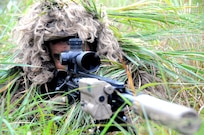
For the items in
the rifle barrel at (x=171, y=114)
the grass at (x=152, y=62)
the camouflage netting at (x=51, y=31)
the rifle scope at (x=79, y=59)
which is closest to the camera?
the rifle barrel at (x=171, y=114)

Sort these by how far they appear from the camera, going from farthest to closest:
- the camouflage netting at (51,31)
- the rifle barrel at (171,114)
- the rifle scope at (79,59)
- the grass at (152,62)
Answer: the camouflage netting at (51,31), the grass at (152,62), the rifle scope at (79,59), the rifle barrel at (171,114)

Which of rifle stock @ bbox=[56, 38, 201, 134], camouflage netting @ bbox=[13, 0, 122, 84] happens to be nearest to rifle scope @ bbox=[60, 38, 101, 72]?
rifle stock @ bbox=[56, 38, 201, 134]

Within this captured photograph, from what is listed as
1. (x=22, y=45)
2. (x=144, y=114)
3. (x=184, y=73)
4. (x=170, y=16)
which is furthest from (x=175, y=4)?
(x=144, y=114)

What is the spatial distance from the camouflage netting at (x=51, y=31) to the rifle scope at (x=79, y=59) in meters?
0.34

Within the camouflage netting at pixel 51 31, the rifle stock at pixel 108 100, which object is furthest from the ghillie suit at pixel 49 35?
the rifle stock at pixel 108 100

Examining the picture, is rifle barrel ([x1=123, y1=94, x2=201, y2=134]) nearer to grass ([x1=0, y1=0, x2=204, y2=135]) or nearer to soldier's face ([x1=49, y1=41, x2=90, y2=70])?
grass ([x1=0, y1=0, x2=204, y2=135])

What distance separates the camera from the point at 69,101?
208 centimetres

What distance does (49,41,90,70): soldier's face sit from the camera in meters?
2.30

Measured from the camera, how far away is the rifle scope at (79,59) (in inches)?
68.3

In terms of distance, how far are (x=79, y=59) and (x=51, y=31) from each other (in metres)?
0.58

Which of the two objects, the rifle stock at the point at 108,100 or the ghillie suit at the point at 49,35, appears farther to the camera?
the ghillie suit at the point at 49,35

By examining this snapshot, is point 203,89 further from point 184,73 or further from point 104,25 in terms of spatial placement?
point 104,25

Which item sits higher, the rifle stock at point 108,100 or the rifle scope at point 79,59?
the rifle scope at point 79,59

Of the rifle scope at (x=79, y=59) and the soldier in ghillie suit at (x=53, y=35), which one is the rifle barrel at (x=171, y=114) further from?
the soldier in ghillie suit at (x=53, y=35)
